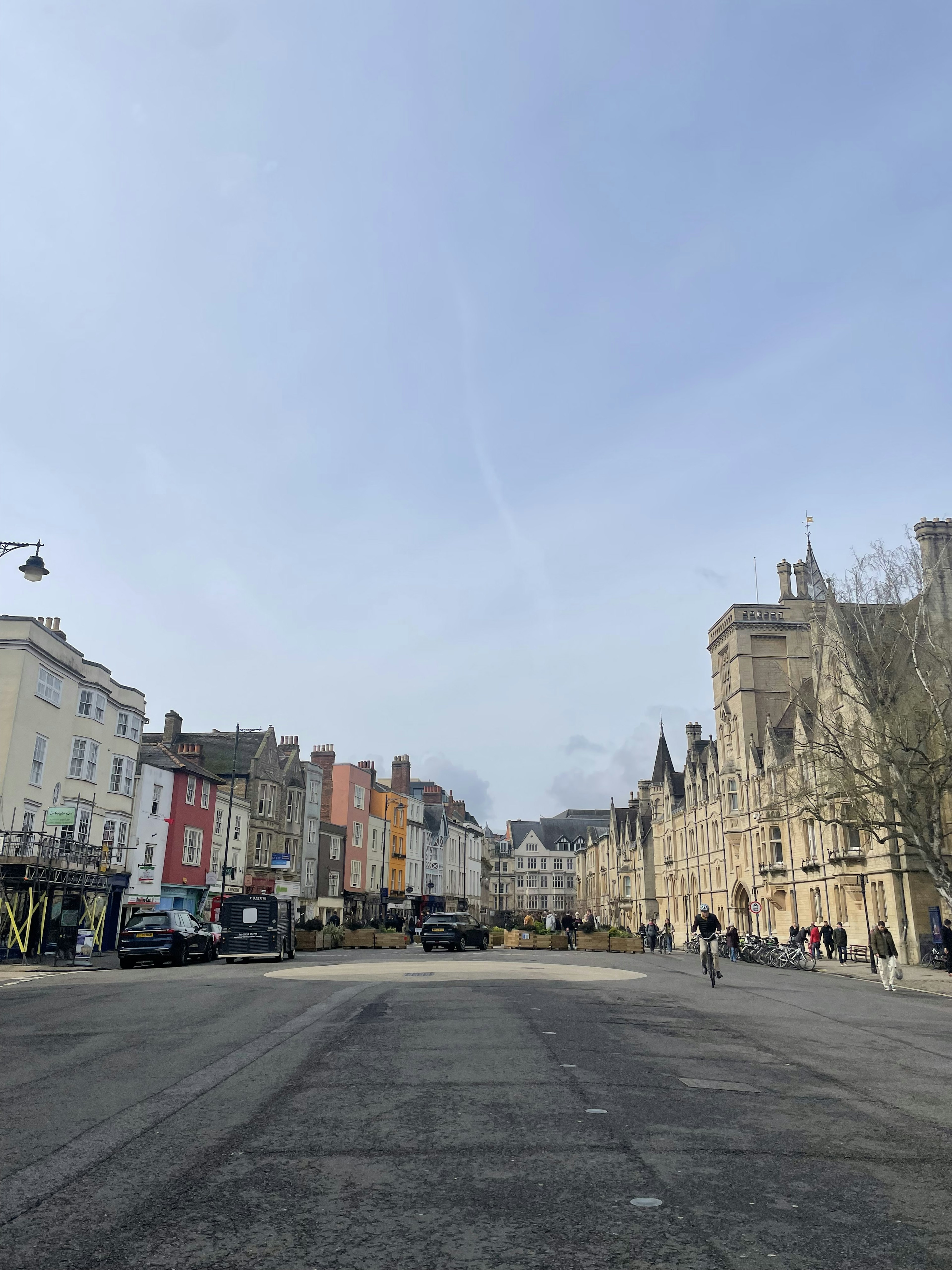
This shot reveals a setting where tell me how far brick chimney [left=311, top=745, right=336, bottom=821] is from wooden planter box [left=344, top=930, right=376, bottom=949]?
26.6 meters

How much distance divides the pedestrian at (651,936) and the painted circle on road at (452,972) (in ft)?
67.3

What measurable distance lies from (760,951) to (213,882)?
2950 cm

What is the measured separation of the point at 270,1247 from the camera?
14.2ft

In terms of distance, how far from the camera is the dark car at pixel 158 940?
28328 mm

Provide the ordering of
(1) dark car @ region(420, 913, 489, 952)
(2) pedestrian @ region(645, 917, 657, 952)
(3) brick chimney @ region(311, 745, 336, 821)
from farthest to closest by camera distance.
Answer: (3) brick chimney @ region(311, 745, 336, 821), (2) pedestrian @ region(645, 917, 657, 952), (1) dark car @ region(420, 913, 489, 952)

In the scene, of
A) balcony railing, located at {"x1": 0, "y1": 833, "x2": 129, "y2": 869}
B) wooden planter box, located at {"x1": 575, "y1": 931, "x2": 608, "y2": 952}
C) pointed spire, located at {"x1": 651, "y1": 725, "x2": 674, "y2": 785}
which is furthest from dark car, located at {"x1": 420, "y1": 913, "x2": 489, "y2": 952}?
pointed spire, located at {"x1": 651, "y1": 725, "x2": 674, "y2": 785}

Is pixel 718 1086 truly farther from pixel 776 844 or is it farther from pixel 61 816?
pixel 776 844

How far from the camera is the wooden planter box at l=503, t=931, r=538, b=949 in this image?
45.1 metres

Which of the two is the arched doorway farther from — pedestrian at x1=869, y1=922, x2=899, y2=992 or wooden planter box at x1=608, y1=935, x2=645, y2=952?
pedestrian at x1=869, y1=922, x2=899, y2=992

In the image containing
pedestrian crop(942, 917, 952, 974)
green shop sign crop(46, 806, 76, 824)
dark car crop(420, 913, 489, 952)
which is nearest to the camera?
pedestrian crop(942, 917, 952, 974)

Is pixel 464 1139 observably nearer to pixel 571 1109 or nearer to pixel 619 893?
pixel 571 1109

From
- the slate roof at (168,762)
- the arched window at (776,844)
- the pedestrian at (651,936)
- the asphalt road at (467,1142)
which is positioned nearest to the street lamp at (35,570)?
the asphalt road at (467,1142)

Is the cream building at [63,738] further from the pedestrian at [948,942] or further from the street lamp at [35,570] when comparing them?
the pedestrian at [948,942]

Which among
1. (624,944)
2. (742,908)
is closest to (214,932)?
(624,944)
